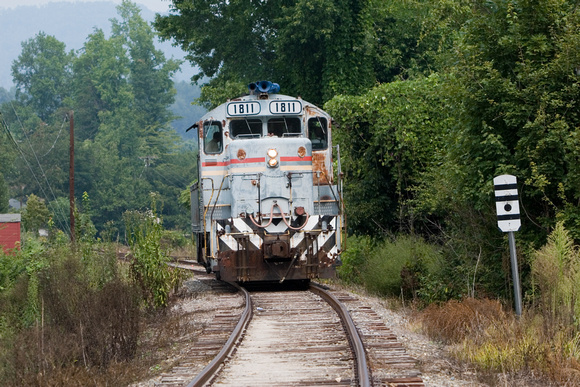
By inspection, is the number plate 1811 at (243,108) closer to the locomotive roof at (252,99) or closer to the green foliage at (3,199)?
the locomotive roof at (252,99)

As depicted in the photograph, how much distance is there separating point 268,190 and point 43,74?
288 feet

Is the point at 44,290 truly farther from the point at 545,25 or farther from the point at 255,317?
the point at 545,25

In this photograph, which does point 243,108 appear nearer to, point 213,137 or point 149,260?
point 213,137

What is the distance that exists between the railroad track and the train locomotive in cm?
186

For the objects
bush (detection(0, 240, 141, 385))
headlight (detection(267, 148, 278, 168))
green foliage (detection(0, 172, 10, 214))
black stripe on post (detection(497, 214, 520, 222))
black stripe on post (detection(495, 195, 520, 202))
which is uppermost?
green foliage (detection(0, 172, 10, 214))

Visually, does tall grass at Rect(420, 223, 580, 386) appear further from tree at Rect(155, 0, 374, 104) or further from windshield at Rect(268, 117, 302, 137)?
tree at Rect(155, 0, 374, 104)

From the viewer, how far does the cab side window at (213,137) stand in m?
14.2

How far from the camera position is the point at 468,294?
1096 centimetres

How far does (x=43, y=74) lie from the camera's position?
93.7m

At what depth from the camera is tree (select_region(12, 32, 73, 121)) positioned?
92000 mm

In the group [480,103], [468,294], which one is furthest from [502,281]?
[480,103]

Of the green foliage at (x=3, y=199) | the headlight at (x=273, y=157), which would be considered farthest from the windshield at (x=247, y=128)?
the green foliage at (x=3, y=199)

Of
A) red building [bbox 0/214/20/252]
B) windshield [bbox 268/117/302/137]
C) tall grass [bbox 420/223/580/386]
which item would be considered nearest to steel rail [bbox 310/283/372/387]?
tall grass [bbox 420/223/580/386]

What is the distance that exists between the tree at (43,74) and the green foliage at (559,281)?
9007 centimetres
